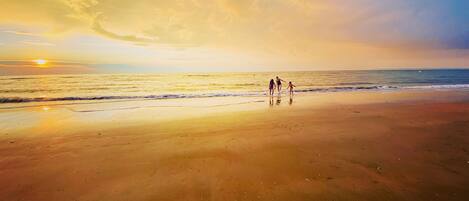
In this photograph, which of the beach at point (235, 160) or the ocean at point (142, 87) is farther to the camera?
the ocean at point (142, 87)

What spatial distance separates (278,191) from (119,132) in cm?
779

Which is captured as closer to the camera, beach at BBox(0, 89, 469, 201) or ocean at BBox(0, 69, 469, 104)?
beach at BBox(0, 89, 469, 201)

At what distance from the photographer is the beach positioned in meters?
5.49

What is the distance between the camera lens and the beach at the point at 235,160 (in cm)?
549

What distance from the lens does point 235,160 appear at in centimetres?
729

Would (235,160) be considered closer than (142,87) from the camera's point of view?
Yes

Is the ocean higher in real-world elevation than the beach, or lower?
higher

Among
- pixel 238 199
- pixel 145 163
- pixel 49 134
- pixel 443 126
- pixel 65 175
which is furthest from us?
pixel 443 126

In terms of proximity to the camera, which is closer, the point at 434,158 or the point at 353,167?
the point at 353,167

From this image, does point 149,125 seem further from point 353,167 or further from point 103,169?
point 353,167

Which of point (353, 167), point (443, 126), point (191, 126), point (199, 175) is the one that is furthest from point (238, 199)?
point (443, 126)

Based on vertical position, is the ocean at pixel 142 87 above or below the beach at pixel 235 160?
above

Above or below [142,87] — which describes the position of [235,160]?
below

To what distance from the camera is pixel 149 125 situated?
1213 centimetres
